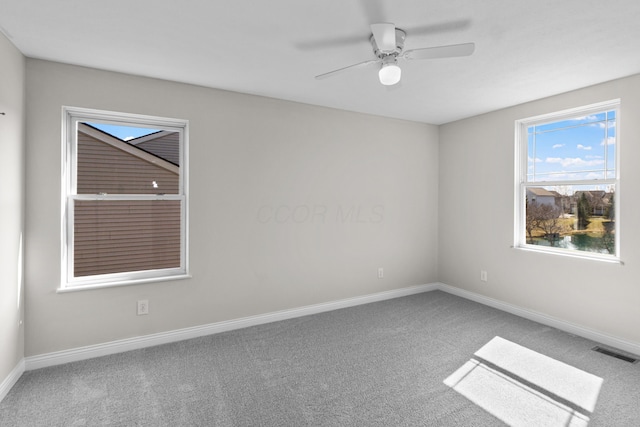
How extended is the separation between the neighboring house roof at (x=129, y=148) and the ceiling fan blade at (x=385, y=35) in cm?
Answer: 222

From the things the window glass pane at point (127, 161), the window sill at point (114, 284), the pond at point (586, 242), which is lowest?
the window sill at point (114, 284)

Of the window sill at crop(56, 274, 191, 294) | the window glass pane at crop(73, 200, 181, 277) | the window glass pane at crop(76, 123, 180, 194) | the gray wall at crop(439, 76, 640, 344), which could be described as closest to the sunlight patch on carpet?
the gray wall at crop(439, 76, 640, 344)

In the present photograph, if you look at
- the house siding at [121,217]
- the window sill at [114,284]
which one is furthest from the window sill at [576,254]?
the house siding at [121,217]

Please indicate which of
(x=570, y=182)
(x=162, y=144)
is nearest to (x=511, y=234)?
(x=570, y=182)

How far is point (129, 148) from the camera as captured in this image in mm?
3037

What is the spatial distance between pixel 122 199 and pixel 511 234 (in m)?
4.20

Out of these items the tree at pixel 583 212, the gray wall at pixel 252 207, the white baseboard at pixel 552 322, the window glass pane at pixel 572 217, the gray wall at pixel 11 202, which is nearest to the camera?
Result: the gray wall at pixel 11 202

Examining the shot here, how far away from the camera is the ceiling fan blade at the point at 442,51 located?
75.9 inches

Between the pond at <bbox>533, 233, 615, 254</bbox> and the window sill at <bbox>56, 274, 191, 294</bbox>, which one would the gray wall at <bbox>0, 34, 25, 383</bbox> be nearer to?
the window sill at <bbox>56, 274, 191, 294</bbox>

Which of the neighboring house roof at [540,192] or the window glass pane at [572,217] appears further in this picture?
the neighboring house roof at [540,192]

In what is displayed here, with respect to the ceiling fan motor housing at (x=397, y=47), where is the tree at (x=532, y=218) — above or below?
below

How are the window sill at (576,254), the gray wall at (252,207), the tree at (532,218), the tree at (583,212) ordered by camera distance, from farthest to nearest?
the tree at (532,218), the tree at (583,212), the window sill at (576,254), the gray wall at (252,207)

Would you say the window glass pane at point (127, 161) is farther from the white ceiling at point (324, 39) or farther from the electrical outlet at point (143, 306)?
the electrical outlet at point (143, 306)

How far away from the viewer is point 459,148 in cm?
450
